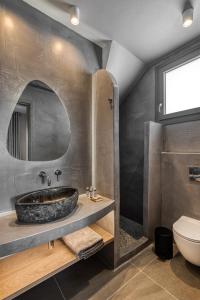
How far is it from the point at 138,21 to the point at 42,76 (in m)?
1.20

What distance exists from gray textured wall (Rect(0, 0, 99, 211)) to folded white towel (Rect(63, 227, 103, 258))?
509 millimetres

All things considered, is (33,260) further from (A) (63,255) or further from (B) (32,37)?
(B) (32,37)

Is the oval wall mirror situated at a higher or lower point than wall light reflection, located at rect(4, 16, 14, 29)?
lower

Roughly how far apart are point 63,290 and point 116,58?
275 centimetres

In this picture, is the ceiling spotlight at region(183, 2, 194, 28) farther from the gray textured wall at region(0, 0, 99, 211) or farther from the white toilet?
the white toilet

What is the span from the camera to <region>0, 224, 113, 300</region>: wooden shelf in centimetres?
109

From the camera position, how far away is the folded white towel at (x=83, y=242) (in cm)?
136

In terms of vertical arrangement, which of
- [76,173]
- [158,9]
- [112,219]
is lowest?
[112,219]

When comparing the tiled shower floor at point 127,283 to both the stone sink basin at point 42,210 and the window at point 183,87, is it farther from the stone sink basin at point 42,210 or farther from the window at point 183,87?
the window at point 183,87

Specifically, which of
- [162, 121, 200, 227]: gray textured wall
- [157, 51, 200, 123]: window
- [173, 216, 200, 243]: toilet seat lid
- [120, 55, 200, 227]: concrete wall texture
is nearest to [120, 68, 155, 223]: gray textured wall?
[120, 55, 200, 227]: concrete wall texture

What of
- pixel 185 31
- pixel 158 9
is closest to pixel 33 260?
pixel 158 9

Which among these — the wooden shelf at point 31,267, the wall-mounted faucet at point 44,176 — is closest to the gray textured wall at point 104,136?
the wall-mounted faucet at point 44,176

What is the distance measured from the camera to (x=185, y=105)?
207cm

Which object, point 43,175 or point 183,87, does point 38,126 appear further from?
point 183,87
